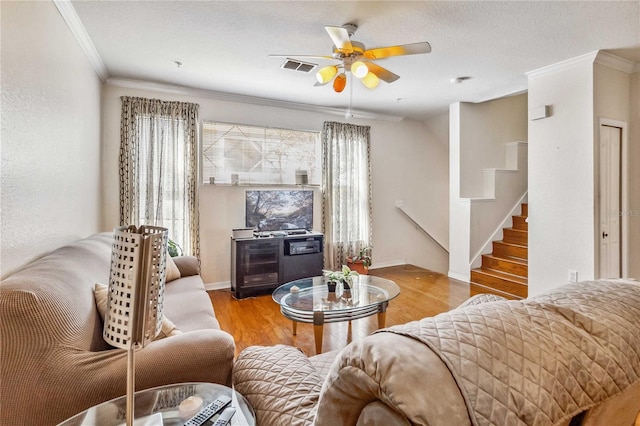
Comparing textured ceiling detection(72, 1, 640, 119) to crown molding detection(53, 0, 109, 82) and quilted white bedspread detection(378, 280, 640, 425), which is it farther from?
quilted white bedspread detection(378, 280, 640, 425)

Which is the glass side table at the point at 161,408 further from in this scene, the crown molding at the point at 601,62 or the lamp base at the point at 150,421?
the crown molding at the point at 601,62

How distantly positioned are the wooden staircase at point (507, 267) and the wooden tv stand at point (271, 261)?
86.3 inches

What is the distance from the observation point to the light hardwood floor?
2875 mm

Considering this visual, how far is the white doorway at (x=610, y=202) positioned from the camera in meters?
3.24

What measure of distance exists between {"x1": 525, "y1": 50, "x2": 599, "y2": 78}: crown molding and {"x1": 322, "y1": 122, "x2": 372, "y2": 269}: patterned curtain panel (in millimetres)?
2432

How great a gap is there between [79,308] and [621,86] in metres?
4.92

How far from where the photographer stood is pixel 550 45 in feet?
9.66

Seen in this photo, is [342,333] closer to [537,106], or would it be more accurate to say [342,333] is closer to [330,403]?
[330,403]

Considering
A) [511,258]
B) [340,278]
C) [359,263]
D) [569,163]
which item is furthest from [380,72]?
[511,258]

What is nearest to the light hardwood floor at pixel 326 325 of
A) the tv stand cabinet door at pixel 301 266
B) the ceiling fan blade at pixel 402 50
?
the tv stand cabinet door at pixel 301 266

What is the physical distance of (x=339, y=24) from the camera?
2.58 metres

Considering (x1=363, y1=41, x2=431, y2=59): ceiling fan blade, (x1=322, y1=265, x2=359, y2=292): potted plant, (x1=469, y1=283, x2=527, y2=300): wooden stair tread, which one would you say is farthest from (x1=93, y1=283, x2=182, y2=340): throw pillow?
(x1=469, y1=283, x2=527, y2=300): wooden stair tread

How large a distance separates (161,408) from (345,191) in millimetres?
4282

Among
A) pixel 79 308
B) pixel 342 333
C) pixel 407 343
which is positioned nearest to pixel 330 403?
pixel 407 343
